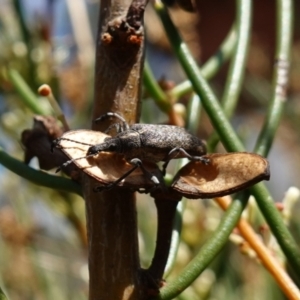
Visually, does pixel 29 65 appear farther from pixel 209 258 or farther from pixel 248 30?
pixel 209 258

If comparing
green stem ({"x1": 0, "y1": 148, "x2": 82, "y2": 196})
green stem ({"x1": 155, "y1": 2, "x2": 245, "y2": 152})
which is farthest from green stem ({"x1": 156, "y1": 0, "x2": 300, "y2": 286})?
green stem ({"x1": 0, "y1": 148, "x2": 82, "y2": 196})

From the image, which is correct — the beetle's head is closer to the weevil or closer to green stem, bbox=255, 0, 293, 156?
the weevil

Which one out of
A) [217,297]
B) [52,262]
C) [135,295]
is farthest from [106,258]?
[52,262]

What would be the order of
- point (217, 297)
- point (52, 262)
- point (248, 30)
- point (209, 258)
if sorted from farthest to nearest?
point (52, 262)
point (217, 297)
point (248, 30)
point (209, 258)

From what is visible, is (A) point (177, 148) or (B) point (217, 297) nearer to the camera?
(A) point (177, 148)

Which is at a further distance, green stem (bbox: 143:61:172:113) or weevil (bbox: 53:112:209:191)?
green stem (bbox: 143:61:172:113)

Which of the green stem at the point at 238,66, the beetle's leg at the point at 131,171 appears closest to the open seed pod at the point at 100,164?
the beetle's leg at the point at 131,171
